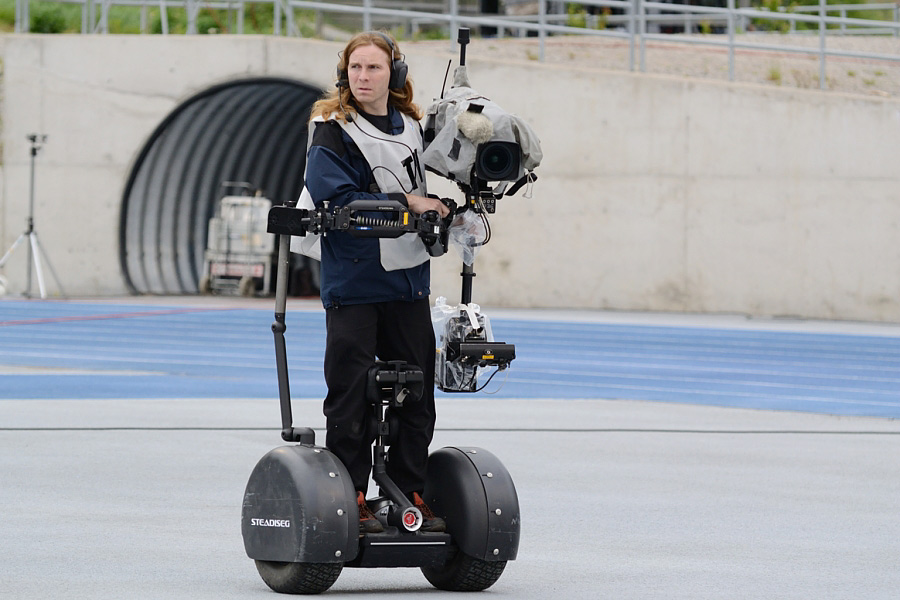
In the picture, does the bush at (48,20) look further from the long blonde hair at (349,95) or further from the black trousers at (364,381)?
the black trousers at (364,381)

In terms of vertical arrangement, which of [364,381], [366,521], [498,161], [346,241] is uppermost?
[498,161]

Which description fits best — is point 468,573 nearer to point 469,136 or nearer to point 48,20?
point 469,136

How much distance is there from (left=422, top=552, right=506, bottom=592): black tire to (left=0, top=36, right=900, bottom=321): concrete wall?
19.5 metres

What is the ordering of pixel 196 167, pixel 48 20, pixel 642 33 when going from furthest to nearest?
pixel 48 20
pixel 196 167
pixel 642 33

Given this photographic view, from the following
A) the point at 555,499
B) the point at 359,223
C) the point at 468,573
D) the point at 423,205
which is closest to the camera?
the point at 359,223

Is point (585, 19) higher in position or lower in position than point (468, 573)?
higher

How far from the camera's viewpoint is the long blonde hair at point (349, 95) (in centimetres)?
591

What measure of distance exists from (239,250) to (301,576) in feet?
76.7

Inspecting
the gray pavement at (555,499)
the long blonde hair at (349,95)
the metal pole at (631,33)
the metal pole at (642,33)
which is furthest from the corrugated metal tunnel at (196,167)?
the long blonde hair at (349,95)

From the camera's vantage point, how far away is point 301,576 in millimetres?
5820

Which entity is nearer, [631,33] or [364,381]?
[364,381]

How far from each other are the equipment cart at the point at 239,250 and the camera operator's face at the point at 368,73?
896 inches

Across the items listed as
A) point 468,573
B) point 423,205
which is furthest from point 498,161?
point 468,573

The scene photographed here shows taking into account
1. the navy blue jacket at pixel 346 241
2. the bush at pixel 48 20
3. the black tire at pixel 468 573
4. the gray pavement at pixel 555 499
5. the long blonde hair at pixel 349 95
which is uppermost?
the bush at pixel 48 20
